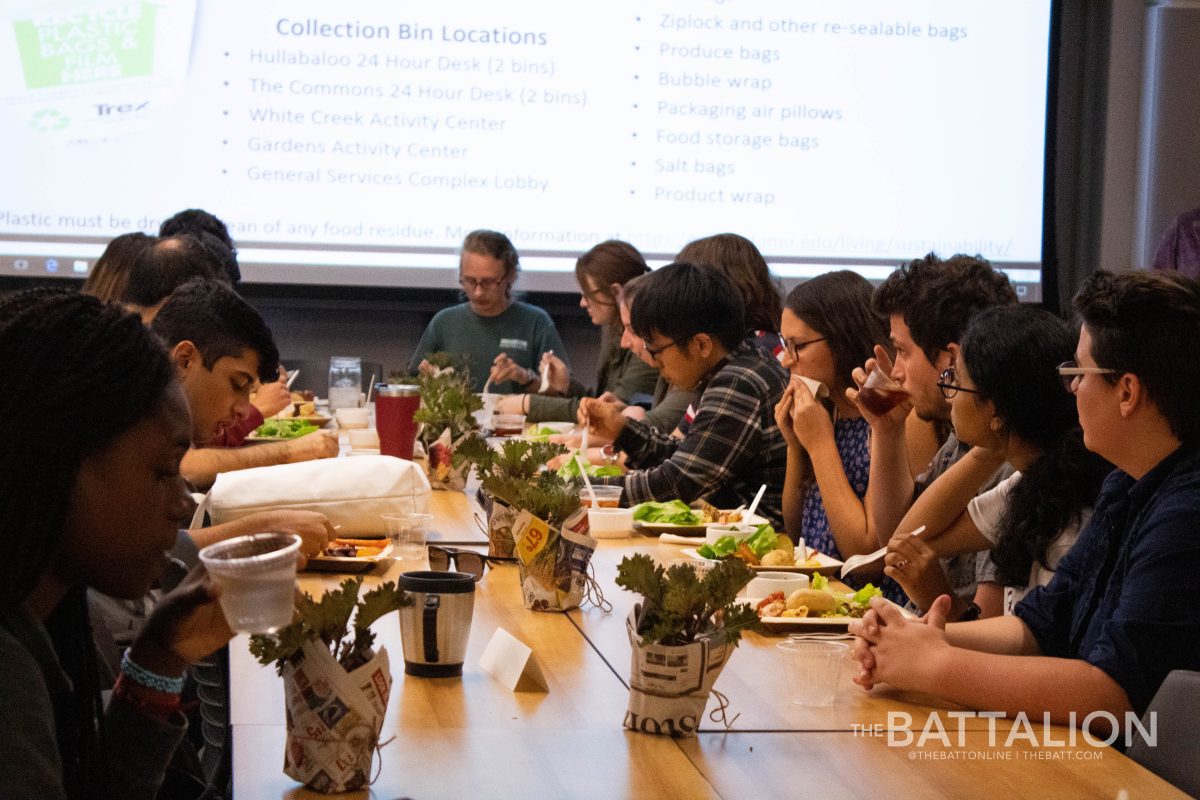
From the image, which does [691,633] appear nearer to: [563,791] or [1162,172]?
[563,791]

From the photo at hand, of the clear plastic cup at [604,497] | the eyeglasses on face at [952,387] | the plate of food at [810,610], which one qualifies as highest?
the eyeglasses on face at [952,387]

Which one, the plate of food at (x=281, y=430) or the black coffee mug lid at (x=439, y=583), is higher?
the black coffee mug lid at (x=439, y=583)

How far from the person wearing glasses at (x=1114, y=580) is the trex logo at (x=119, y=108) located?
5.06m

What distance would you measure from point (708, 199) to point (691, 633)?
5015 millimetres

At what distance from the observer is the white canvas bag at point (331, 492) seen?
2607mm

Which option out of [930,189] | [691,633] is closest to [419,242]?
[930,189]

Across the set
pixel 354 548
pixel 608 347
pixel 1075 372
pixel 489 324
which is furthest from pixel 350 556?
pixel 489 324

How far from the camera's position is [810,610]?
2.22 metres

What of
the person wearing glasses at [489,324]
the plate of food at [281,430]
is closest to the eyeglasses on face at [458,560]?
the plate of food at [281,430]

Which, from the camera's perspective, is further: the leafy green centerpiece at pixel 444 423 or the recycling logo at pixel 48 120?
the recycling logo at pixel 48 120

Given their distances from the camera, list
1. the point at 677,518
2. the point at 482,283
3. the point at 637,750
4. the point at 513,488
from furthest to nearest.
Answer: the point at 482,283
the point at 677,518
the point at 513,488
the point at 637,750

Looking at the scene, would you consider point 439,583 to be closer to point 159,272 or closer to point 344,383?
point 159,272

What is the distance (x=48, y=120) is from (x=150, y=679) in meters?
5.24

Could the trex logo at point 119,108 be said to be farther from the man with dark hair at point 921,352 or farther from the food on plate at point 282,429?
the man with dark hair at point 921,352
